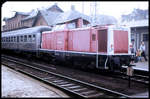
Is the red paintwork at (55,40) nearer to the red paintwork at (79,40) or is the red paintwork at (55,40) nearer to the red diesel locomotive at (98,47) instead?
the red diesel locomotive at (98,47)

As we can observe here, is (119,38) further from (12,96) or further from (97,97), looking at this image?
(12,96)

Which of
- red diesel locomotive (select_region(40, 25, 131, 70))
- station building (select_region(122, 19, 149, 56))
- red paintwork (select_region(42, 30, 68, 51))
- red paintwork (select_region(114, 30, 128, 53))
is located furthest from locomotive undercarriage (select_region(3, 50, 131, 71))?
station building (select_region(122, 19, 149, 56))

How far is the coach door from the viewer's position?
33.2 feet

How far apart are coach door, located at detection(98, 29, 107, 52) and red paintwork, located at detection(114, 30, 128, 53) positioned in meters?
0.53

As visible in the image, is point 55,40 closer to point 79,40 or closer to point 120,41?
point 79,40

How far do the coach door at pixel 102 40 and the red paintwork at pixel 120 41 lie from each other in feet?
1.75

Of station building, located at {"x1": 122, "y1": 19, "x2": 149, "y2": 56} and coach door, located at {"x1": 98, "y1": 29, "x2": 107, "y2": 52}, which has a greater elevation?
station building, located at {"x1": 122, "y1": 19, "x2": 149, "y2": 56}

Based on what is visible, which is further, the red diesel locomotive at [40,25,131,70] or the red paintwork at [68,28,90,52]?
the red paintwork at [68,28,90,52]

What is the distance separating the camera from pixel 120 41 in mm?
10414

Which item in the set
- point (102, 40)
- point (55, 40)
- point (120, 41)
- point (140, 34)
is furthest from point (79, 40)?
point (140, 34)

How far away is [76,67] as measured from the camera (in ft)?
42.4

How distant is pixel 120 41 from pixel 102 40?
97cm

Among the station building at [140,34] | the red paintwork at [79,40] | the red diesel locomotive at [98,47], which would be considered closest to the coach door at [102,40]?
the red diesel locomotive at [98,47]

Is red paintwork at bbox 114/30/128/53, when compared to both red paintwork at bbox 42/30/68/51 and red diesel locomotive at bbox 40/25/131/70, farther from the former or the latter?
red paintwork at bbox 42/30/68/51
